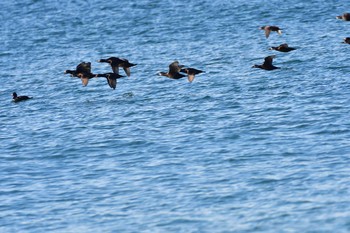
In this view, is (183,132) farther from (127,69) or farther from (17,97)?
(17,97)

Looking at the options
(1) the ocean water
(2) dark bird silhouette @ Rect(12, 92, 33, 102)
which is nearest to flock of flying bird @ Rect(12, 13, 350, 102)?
(2) dark bird silhouette @ Rect(12, 92, 33, 102)

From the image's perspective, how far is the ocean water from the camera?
24.9m

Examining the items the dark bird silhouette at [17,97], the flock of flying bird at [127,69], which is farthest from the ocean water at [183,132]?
the flock of flying bird at [127,69]

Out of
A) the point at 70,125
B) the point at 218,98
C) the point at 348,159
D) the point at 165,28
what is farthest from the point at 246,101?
the point at 165,28

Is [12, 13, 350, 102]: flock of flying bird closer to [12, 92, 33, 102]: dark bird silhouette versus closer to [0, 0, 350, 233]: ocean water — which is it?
[12, 92, 33, 102]: dark bird silhouette

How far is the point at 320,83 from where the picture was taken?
3825 centimetres

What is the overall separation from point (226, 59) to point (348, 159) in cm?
1764

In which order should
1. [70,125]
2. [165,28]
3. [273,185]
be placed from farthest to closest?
[165,28]
[70,125]
[273,185]

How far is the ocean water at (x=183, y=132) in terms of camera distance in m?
24.9

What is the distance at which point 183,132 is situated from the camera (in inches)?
1288

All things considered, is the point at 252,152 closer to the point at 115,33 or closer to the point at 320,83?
the point at 320,83

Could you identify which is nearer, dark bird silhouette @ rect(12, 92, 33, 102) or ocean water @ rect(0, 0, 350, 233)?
ocean water @ rect(0, 0, 350, 233)

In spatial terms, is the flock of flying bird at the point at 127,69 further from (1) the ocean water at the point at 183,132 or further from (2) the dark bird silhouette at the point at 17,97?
(1) the ocean water at the point at 183,132

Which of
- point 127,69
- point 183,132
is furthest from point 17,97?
point 183,132
